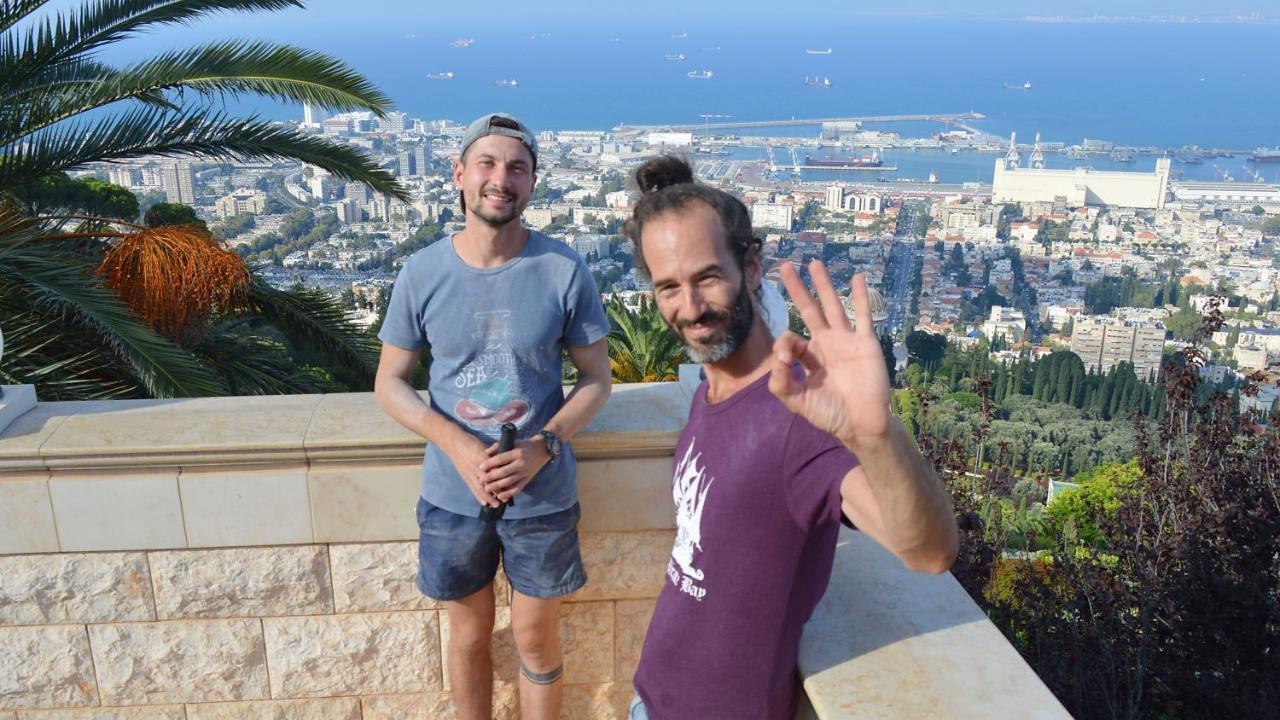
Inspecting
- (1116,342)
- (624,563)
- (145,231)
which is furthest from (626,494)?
(1116,342)

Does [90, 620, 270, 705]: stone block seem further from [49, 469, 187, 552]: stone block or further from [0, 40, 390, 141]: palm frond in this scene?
[0, 40, 390, 141]: palm frond

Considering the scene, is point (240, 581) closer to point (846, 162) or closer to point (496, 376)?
point (496, 376)

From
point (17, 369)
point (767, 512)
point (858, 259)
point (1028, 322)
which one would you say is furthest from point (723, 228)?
point (858, 259)

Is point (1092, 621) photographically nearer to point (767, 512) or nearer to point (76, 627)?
point (767, 512)

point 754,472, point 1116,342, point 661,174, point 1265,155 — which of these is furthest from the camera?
point 1265,155

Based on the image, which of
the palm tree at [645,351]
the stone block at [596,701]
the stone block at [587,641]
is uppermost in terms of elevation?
the stone block at [587,641]

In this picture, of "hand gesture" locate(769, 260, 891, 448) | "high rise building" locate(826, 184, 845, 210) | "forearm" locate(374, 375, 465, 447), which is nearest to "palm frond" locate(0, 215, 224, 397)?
"forearm" locate(374, 375, 465, 447)

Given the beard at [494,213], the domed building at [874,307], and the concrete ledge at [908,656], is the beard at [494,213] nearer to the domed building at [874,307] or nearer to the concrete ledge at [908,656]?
the domed building at [874,307]

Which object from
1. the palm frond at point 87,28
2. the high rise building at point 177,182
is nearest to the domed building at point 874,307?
the palm frond at point 87,28
